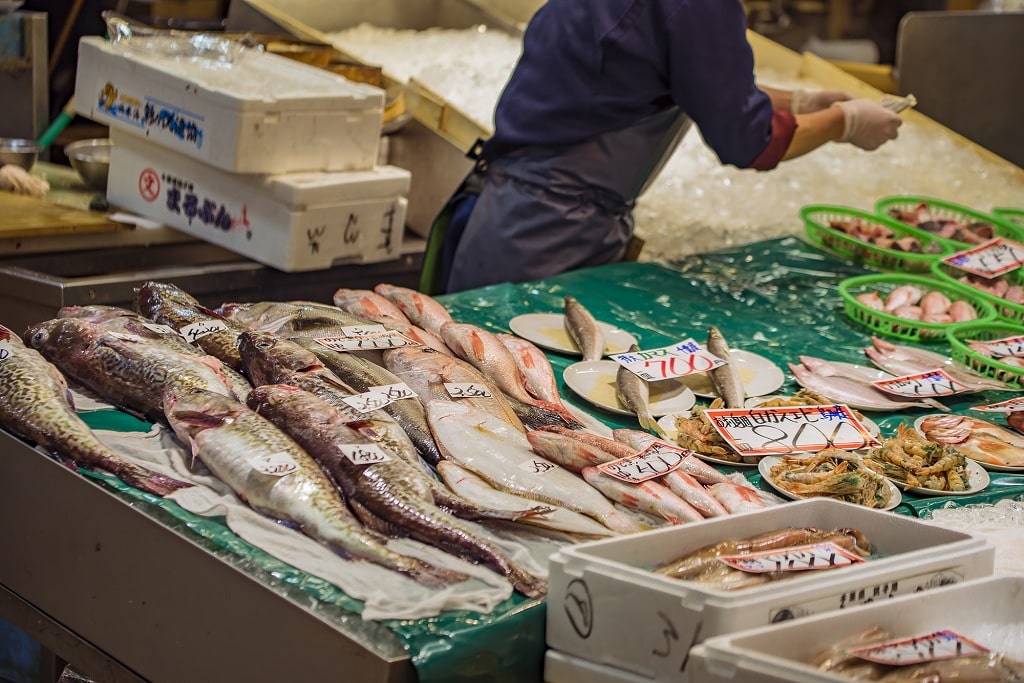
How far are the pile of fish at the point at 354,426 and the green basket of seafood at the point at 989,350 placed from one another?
1.31 meters

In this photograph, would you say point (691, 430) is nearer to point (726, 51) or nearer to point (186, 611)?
point (186, 611)

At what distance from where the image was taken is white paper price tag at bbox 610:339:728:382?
300 cm

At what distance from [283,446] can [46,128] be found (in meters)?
3.68

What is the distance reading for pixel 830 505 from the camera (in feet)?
6.97

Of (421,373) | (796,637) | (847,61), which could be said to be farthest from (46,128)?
(847,61)

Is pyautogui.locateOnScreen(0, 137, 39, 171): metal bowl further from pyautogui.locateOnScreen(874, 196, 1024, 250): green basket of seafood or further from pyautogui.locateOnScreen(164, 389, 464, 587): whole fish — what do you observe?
pyautogui.locateOnScreen(874, 196, 1024, 250): green basket of seafood

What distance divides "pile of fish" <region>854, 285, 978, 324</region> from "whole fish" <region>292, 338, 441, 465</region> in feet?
6.12

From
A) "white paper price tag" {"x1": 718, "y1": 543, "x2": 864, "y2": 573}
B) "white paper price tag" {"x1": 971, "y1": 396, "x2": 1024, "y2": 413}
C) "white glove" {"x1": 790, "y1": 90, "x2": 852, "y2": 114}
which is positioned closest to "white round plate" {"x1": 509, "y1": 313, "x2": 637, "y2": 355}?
"white paper price tag" {"x1": 971, "y1": 396, "x2": 1024, "y2": 413}

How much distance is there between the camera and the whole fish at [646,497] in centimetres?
220

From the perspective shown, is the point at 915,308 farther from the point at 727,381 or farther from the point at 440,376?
the point at 440,376

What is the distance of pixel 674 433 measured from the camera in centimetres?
272

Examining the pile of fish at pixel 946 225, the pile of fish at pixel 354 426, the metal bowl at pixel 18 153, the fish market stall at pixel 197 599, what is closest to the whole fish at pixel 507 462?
the pile of fish at pixel 354 426

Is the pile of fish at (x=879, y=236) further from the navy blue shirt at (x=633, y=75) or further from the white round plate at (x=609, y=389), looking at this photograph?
the white round plate at (x=609, y=389)

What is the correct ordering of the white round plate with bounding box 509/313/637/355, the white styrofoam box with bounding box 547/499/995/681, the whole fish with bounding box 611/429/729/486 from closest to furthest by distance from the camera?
the white styrofoam box with bounding box 547/499/995/681, the whole fish with bounding box 611/429/729/486, the white round plate with bounding box 509/313/637/355
